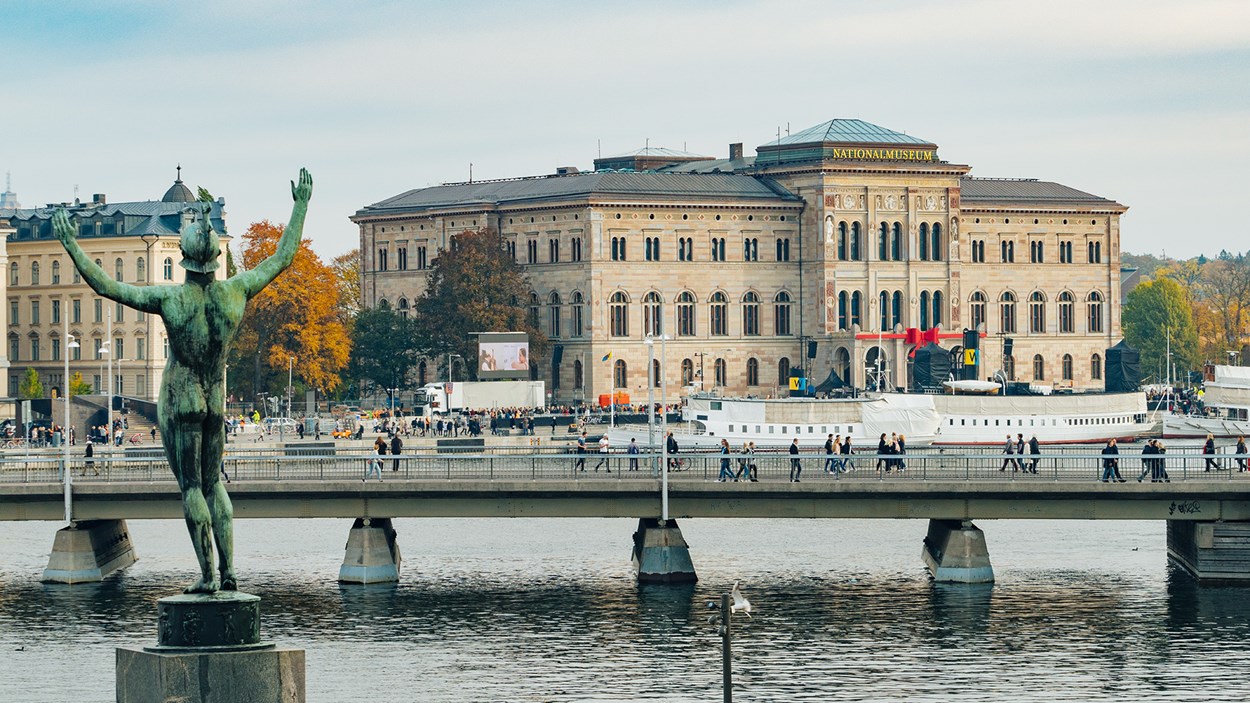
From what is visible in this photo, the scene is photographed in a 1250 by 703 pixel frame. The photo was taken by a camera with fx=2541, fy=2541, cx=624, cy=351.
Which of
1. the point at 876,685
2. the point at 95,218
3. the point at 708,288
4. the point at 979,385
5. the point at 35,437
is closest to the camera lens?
the point at 876,685

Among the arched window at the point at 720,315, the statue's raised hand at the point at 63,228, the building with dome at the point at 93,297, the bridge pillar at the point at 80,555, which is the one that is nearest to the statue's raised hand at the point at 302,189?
the statue's raised hand at the point at 63,228

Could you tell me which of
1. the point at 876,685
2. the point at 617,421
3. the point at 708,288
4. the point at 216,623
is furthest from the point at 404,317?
the point at 216,623

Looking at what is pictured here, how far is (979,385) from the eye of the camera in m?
138

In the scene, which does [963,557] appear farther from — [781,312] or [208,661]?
[781,312]

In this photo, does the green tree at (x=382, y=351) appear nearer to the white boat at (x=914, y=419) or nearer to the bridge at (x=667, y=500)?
the white boat at (x=914, y=419)

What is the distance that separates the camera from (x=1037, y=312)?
612 feet

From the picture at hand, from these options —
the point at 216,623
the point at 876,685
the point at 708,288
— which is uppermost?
the point at 708,288

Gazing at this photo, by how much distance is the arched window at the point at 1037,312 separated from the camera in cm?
18612

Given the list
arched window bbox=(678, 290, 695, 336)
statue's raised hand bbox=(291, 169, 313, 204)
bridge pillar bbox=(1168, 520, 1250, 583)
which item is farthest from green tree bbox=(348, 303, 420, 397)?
statue's raised hand bbox=(291, 169, 313, 204)

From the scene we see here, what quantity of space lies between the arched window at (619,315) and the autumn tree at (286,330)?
79.9 ft

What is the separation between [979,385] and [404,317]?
50.0 meters

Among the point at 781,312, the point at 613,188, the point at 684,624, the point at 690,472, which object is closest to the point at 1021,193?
the point at 781,312

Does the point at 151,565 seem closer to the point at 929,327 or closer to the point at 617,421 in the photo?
the point at 617,421

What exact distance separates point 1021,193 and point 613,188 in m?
34.4
